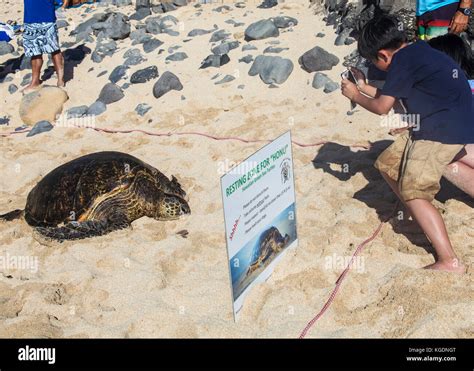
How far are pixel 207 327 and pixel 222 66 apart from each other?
16.7 ft

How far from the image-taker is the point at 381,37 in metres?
3.38

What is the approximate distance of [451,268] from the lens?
10.7 feet

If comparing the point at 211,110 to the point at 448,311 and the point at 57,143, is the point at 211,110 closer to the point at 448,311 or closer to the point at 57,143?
the point at 57,143

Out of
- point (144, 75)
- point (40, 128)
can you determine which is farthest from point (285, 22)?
point (40, 128)

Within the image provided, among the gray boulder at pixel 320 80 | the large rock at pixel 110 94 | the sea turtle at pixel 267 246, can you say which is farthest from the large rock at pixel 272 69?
the sea turtle at pixel 267 246

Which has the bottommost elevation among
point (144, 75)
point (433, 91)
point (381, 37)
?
point (144, 75)

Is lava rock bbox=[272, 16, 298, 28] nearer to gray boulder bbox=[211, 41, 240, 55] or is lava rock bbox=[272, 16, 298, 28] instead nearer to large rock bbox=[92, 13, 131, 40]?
gray boulder bbox=[211, 41, 240, 55]

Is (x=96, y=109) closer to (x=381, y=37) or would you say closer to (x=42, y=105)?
(x=42, y=105)

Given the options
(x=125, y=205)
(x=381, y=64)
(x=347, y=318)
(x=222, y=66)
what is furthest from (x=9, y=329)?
(x=222, y=66)

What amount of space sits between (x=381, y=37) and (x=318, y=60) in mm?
3589

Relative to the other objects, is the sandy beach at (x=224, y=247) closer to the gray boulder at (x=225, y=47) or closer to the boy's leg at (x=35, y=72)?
the gray boulder at (x=225, y=47)

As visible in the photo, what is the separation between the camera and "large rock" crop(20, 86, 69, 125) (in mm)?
7246

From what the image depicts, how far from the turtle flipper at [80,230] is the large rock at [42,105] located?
10.5 feet

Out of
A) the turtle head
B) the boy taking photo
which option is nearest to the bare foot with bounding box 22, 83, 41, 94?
the turtle head
